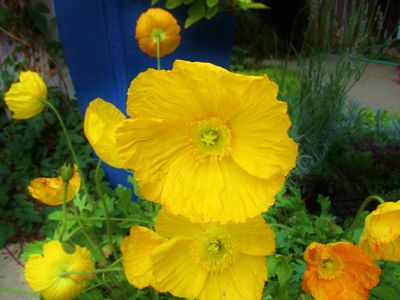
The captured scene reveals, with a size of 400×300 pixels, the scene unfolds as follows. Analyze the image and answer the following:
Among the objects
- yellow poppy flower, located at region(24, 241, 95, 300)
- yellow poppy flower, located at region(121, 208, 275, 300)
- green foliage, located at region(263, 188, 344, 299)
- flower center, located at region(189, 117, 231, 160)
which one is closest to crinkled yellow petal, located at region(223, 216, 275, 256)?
yellow poppy flower, located at region(121, 208, 275, 300)

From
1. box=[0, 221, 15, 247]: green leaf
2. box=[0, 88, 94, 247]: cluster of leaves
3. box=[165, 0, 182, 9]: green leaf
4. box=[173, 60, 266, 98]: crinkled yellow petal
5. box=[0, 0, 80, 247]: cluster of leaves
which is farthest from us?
box=[0, 0, 80, 247]: cluster of leaves

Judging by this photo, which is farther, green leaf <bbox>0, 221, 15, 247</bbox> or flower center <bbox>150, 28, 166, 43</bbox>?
green leaf <bbox>0, 221, 15, 247</bbox>

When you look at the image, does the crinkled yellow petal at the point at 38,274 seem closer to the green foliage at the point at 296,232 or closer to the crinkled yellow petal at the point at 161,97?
the crinkled yellow petal at the point at 161,97

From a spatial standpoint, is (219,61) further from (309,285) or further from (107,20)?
(309,285)

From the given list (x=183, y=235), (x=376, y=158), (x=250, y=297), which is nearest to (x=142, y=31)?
(x=183, y=235)

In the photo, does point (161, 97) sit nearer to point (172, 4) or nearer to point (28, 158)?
point (172, 4)

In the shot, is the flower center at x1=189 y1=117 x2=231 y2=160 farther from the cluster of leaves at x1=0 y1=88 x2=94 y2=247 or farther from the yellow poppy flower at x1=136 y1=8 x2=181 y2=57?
the cluster of leaves at x1=0 y1=88 x2=94 y2=247

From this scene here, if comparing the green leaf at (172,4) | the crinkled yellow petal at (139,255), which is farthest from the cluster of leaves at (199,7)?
the crinkled yellow petal at (139,255)

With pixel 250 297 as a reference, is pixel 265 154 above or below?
above
